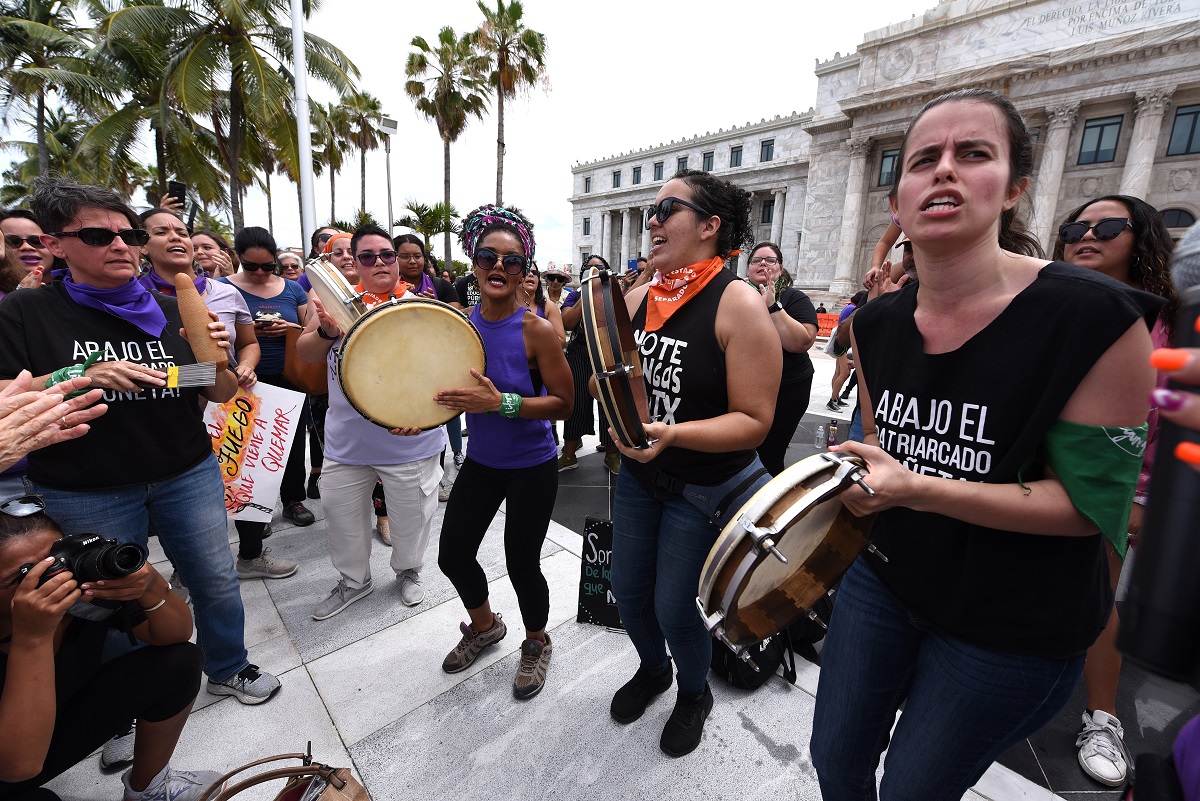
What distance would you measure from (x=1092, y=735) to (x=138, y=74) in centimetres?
2167

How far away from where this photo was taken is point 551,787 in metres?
2.15

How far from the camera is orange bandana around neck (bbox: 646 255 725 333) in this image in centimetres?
202

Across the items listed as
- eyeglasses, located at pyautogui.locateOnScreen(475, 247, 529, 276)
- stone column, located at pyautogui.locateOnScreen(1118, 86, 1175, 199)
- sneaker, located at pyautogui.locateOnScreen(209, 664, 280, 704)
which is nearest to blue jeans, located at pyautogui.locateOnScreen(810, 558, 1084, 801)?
eyeglasses, located at pyautogui.locateOnScreen(475, 247, 529, 276)

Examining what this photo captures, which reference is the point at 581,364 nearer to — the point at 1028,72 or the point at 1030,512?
the point at 1030,512

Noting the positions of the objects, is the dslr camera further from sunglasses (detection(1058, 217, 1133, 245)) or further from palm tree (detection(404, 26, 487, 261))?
palm tree (detection(404, 26, 487, 261))

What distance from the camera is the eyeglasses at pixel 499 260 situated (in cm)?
253

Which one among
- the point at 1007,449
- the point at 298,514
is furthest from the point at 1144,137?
the point at 298,514

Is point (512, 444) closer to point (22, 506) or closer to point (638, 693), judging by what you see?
point (638, 693)

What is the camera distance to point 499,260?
8.36 ft

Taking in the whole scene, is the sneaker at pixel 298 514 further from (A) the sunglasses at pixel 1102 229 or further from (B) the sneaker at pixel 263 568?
(A) the sunglasses at pixel 1102 229

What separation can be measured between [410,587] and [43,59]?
81.1ft

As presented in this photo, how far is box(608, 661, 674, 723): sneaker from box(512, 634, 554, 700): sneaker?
0.39 meters

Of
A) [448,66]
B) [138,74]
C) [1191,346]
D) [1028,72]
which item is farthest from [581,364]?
[1028,72]

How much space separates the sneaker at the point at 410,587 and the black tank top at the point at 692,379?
218 cm
